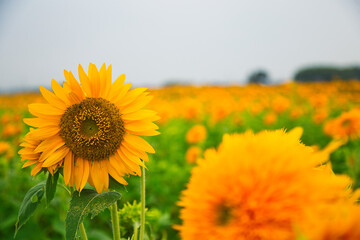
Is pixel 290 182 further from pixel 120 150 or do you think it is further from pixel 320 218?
pixel 120 150

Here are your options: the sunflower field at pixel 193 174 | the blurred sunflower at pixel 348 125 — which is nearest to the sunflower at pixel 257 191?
the sunflower field at pixel 193 174

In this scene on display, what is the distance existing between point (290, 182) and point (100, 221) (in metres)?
3.09

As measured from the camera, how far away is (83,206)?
784 mm

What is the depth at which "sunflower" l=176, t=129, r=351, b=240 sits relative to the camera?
44 cm

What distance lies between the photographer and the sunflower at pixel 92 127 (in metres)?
0.90

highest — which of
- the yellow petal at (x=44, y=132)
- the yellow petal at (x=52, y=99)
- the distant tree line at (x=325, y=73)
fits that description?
the distant tree line at (x=325, y=73)

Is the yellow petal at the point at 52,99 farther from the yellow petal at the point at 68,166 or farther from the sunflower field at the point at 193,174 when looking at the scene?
the yellow petal at the point at 68,166

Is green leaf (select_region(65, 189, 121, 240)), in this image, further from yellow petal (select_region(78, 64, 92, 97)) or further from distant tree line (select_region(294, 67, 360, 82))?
distant tree line (select_region(294, 67, 360, 82))

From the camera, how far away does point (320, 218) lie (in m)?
0.39

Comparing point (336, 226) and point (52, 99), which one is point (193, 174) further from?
point (52, 99)

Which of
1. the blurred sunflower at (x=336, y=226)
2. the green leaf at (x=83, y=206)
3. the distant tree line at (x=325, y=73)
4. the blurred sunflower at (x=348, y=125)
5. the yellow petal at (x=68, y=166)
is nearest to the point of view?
the blurred sunflower at (x=336, y=226)

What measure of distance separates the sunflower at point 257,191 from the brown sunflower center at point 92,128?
0.48 meters

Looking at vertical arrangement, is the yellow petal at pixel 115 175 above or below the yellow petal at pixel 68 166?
below

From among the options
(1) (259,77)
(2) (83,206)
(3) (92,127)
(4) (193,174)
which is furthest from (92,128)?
(1) (259,77)
